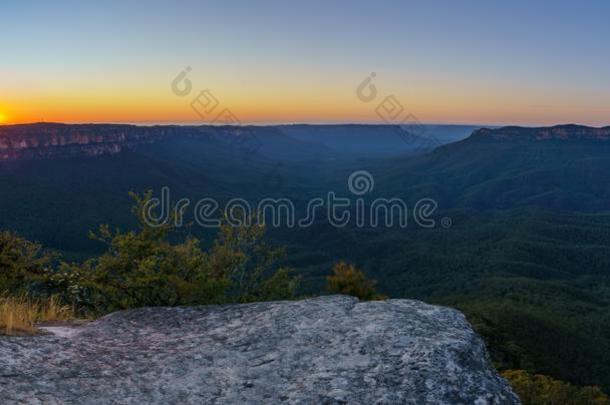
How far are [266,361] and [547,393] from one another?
74.9ft

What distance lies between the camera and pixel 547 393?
79.6 ft

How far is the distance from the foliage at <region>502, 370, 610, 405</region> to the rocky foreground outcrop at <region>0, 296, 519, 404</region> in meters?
16.2

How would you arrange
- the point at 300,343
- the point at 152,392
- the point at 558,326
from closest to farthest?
1. the point at 152,392
2. the point at 300,343
3. the point at 558,326

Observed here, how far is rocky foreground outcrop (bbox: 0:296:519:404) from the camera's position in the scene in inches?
213

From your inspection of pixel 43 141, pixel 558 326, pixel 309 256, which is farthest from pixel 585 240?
pixel 43 141

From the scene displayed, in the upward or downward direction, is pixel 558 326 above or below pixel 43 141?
below

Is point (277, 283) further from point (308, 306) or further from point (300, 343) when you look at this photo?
point (300, 343)

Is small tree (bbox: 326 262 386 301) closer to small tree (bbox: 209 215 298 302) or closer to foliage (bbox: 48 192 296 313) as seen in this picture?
small tree (bbox: 209 215 298 302)

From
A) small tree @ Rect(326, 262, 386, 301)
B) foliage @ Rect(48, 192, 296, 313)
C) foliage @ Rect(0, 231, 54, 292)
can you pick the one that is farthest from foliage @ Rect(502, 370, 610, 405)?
foliage @ Rect(0, 231, 54, 292)

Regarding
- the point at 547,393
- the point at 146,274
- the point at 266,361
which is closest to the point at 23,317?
the point at 266,361

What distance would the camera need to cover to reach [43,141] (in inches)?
7446

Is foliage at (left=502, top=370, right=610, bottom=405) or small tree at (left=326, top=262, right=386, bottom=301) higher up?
small tree at (left=326, top=262, right=386, bottom=301)

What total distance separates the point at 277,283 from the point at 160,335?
33.3 ft

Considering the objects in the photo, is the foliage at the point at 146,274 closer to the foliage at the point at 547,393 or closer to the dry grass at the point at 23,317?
the dry grass at the point at 23,317
